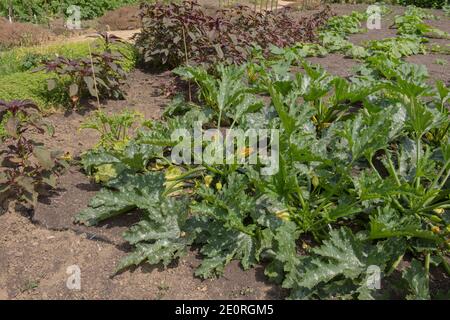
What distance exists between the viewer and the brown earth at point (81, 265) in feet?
8.91

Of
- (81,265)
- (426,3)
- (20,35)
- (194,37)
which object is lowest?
(81,265)

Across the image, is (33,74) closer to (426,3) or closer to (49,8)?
(49,8)

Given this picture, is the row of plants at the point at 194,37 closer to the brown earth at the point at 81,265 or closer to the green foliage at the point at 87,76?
the green foliage at the point at 87,76

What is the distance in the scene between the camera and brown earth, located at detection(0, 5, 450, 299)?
8.91ft

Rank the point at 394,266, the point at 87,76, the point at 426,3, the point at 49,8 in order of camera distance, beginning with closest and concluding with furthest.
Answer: the point at 394,266 → the point at 87,76 → the point at 49,8 → the point at 426,3

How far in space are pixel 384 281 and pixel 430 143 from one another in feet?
5.45

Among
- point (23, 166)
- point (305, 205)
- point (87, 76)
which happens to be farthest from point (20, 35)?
point (305, 205)

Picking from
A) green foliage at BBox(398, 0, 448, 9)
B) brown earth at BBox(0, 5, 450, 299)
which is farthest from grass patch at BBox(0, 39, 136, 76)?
green foliage at BBox(398, 0, 448, 9)

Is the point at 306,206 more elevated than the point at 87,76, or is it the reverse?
the point at 87,76

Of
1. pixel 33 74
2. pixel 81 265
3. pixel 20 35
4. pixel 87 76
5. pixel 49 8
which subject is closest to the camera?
pixel 81 265

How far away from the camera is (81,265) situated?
291 centimetres

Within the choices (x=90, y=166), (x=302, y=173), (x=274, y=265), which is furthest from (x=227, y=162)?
(x=90, y=166)

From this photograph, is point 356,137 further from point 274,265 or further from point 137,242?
point 137,242

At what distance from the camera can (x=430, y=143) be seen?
12.7 feet
